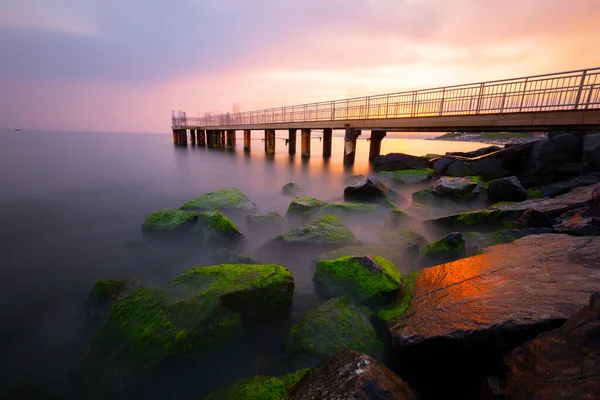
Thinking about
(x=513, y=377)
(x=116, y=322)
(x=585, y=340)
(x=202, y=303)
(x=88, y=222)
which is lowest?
(x=88, y=222)

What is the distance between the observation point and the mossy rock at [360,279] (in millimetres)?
3947

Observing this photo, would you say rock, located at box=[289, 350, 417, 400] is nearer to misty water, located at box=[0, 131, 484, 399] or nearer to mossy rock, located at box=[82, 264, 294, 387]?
misty water, located at box=[0, 131, 484, 399]

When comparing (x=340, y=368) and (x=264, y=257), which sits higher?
(x=340, y=368)

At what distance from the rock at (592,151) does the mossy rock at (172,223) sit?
14.6 metres

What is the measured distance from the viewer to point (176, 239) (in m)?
7.43

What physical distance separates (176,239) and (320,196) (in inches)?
322

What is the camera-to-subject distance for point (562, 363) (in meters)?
1.85

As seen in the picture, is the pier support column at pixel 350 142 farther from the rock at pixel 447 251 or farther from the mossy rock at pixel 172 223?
the rock at pixel 447 251

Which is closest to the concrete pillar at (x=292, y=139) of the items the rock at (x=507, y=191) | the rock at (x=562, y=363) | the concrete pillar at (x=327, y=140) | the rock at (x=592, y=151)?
the concrete pillar at (x=327, y=140)

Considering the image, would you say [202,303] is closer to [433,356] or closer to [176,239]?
[433,356]

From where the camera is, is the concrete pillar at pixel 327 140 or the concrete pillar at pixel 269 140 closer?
the concrete pillar at pixel 327 140

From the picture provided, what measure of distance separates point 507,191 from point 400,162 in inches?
405

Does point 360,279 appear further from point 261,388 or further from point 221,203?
point 221,203

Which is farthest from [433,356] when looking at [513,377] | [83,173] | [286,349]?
[83,173]
